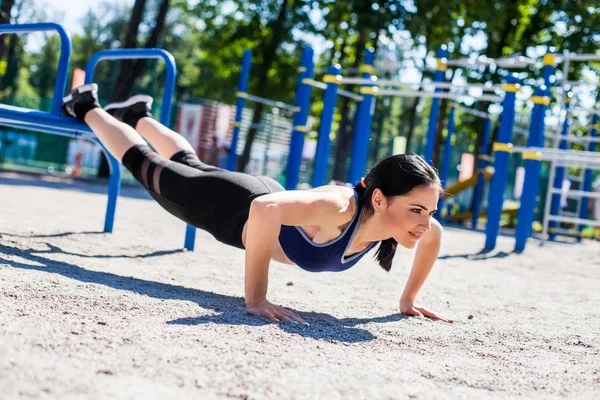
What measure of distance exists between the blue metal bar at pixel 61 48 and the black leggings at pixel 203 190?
97cm

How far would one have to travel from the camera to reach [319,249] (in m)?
2.77

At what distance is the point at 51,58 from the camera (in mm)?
45844

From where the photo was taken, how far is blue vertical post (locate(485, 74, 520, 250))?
21.6 ft

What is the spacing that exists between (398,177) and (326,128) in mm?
5221

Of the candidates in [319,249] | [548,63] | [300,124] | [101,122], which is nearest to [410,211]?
[319,249]

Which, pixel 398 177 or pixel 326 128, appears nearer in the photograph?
pixel 398 177

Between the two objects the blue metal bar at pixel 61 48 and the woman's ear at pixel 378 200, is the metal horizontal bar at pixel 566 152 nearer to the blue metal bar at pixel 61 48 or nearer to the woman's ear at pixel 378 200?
the woman's ear at pixel 378 200

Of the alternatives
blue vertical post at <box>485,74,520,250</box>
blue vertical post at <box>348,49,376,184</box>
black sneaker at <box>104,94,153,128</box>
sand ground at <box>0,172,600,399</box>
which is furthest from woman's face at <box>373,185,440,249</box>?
blue vertical post at <box>348,49,376,184</box>

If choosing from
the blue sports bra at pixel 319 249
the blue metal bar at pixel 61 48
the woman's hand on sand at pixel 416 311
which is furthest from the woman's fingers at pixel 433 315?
the blue metal bar at pixel 61 48

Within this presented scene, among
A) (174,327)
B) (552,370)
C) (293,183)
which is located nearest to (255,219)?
(174,327)

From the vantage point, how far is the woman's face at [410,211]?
2.53 meters

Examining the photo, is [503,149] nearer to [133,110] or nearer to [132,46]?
[133,110]

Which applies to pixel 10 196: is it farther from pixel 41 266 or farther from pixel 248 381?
pixel 248 381

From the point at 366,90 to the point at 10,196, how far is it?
12.3ft
